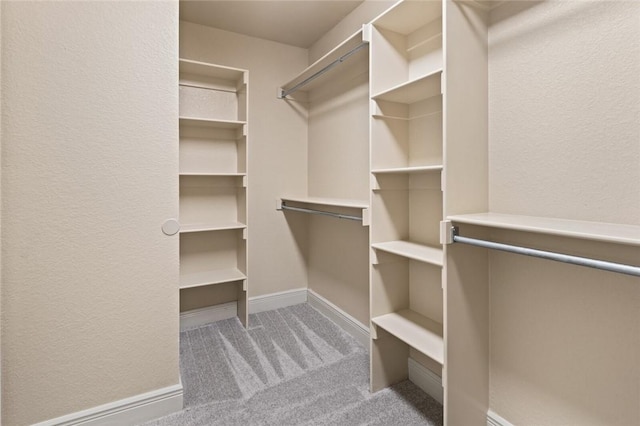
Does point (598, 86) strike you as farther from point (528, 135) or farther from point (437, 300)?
point (437, 300)

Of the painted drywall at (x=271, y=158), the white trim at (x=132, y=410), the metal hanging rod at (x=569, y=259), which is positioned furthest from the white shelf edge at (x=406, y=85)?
the white trim at (x=132, y=410)

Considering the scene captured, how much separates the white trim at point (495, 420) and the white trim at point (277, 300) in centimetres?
191

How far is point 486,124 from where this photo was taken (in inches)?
58.2

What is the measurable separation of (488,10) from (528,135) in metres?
0.62

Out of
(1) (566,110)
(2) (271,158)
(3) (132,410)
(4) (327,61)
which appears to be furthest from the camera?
(2) (271,158)

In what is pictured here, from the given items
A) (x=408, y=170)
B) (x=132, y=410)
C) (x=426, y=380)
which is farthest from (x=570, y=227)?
(x=132, y=410)

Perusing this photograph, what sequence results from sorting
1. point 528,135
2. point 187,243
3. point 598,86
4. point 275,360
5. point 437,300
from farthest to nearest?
1. point 187,243
2. point 275,360
3. point 437,300
4. point 528,135
5. point 598,86

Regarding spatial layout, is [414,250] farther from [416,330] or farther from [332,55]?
[332,55]

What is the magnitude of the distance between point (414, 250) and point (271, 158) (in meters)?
1.78

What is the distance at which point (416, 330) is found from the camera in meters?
1.70

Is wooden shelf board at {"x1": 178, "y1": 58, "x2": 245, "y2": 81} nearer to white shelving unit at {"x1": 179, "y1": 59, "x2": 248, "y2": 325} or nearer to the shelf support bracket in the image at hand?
white shelving unit at {"x1": 179, "y1": 59, "x2": 248, "y2": 325}

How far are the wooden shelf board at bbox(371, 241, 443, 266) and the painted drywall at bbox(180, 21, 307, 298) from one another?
1465mm

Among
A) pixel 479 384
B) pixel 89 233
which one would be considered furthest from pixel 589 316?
pixel 89 233

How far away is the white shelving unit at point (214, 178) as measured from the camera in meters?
2.62
